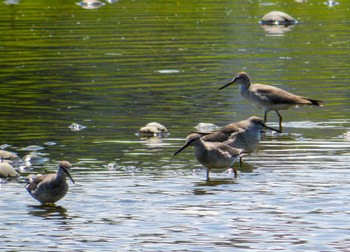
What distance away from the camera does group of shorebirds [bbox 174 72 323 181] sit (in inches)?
623

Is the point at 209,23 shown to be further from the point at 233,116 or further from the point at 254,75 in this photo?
the point at 233,116

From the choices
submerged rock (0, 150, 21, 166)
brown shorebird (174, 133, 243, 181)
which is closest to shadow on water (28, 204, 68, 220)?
brown shorebird (174, 133, 243, 181)

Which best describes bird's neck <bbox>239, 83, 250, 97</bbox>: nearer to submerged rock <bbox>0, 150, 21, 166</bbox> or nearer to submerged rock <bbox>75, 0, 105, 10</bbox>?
submerged rock <bbox>0, 150, 21, 166</bbox>

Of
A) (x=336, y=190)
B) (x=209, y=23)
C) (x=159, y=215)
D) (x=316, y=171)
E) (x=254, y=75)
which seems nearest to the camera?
(x=159, y=215)

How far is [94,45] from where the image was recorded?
3250 centimetres

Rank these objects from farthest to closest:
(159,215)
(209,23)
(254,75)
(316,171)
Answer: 1. (209,23)
2. (254,75)
3. (316,171)
4. (159,215)

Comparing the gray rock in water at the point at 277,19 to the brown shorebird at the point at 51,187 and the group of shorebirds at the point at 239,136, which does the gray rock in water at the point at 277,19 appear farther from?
the brown shorebird at the point at 51,187

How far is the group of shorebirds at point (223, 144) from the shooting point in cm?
1429

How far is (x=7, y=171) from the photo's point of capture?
15742 mm

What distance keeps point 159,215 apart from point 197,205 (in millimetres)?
719

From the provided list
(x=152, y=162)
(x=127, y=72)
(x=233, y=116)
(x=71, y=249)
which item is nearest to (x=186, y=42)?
(x=127, y=72)

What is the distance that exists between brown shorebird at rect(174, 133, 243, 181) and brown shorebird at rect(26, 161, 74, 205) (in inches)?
88.9

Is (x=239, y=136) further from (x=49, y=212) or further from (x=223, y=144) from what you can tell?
(x=49, y=212)

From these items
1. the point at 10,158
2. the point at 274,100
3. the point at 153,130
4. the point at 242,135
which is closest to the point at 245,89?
the point at 274,100
